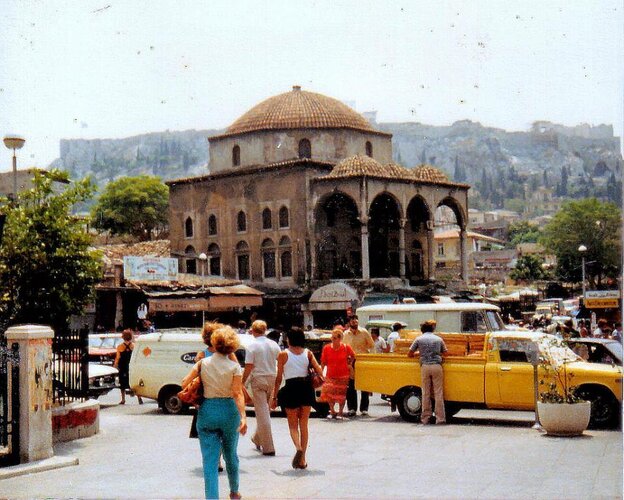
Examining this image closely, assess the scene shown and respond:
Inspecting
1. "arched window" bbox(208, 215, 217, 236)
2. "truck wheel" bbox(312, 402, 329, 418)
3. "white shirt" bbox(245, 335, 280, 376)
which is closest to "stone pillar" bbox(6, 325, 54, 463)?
"white shirt" bbox(245, 335, 280, 376)

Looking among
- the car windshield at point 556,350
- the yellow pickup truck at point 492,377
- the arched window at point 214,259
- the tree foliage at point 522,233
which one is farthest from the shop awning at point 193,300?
the tree foliage at point 522,233

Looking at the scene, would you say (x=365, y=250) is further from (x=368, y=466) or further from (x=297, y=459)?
(x=297, y=459)

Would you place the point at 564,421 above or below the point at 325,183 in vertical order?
below

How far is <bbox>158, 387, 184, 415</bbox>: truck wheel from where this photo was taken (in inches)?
659

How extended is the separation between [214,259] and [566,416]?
40636 millimetres

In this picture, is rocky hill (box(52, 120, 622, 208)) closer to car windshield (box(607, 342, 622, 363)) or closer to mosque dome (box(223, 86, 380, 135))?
mosque dome (box(223, 86, 380, 135))

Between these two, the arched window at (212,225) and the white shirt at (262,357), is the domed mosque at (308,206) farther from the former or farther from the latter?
the white shirt at (262,357)

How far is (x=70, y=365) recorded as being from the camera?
44.7 feet

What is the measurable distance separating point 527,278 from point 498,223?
35.4 m

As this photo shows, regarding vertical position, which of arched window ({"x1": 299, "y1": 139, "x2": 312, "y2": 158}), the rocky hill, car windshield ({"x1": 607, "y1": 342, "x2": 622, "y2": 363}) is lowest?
car windshield ({"x1": 607, "y1": 342, "x2": 622, "y2": 363})

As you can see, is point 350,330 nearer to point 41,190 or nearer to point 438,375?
point 438,375

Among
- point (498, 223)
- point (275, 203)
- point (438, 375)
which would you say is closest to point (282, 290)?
point (275, 203)

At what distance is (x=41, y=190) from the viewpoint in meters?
14.5

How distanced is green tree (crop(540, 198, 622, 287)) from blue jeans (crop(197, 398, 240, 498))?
18.4 metres
